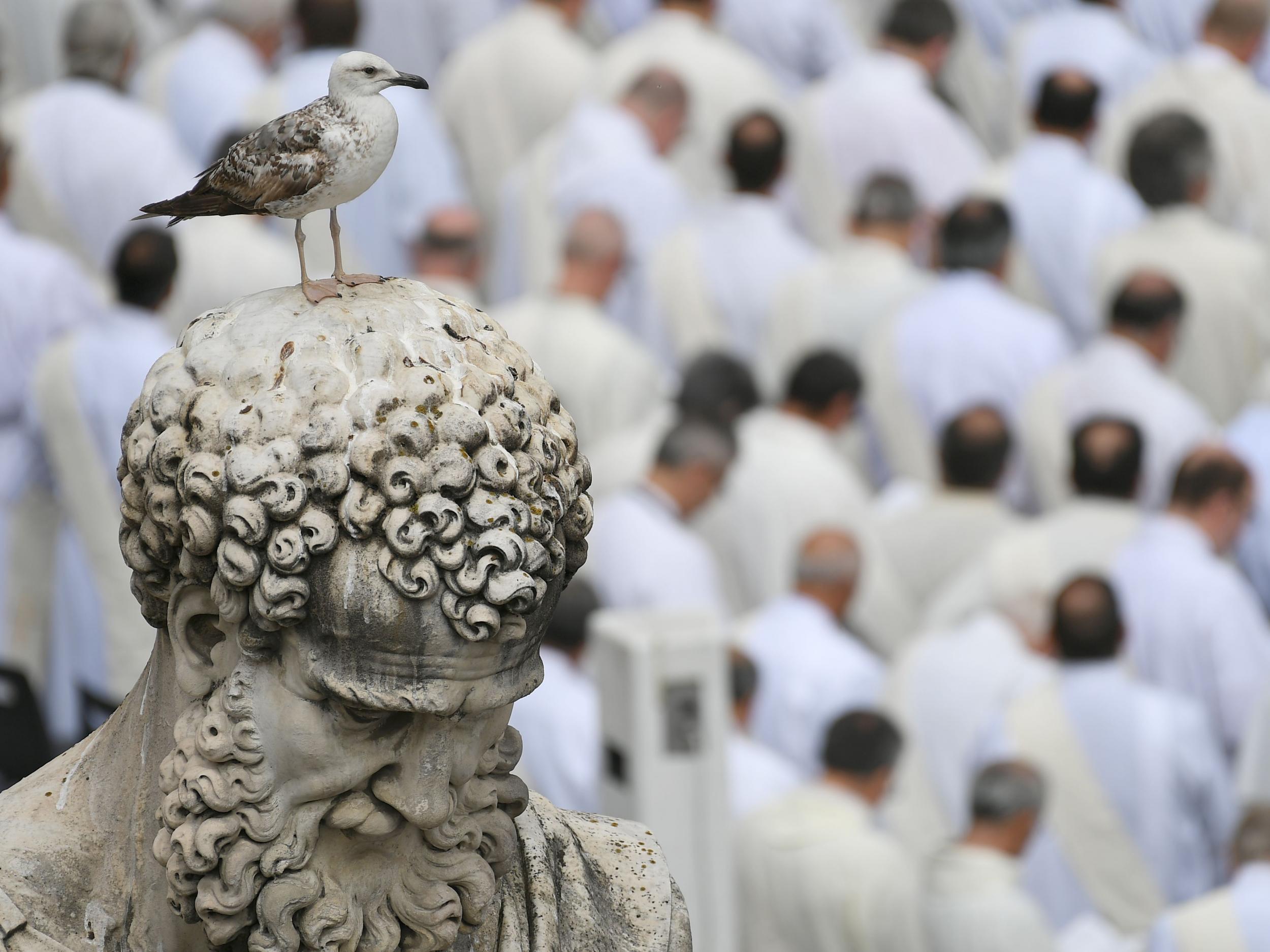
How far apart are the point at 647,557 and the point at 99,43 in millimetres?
2961

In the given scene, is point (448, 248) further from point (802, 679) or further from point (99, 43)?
point (802, 679)

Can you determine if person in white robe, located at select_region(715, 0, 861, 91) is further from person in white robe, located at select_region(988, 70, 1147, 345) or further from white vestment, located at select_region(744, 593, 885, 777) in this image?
white vestment, located at select_region(744, 593, 885, 777)

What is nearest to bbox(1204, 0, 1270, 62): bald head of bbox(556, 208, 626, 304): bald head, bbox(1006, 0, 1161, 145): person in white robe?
bbox(1006, 0, 1161, 145): person in white robe

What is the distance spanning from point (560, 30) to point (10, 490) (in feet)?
13.1

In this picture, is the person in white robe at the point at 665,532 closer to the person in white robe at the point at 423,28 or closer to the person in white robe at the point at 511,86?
→ the person in white robe at the point at 511,86

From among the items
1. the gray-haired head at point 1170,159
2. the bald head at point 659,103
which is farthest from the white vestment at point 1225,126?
the bald head at point 659,103

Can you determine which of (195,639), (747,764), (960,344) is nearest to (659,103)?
(960,344)

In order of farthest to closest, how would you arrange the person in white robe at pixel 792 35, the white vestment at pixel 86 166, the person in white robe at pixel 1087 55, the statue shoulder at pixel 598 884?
the person in white robe at pixel 792 35 < the person in white robe at pixel 1087 55 < the white vestment at pixel 86 166 < the statue shoulder at pixel 598 884

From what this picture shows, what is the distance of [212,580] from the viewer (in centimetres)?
227

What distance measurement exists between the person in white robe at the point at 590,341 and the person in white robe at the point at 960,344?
0.98m

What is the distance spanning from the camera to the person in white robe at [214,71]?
9.88 metres

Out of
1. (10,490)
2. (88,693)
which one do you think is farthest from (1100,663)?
(10,490)

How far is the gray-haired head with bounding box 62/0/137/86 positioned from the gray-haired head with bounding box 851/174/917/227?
306cm

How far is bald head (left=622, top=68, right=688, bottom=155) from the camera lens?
10.1m
